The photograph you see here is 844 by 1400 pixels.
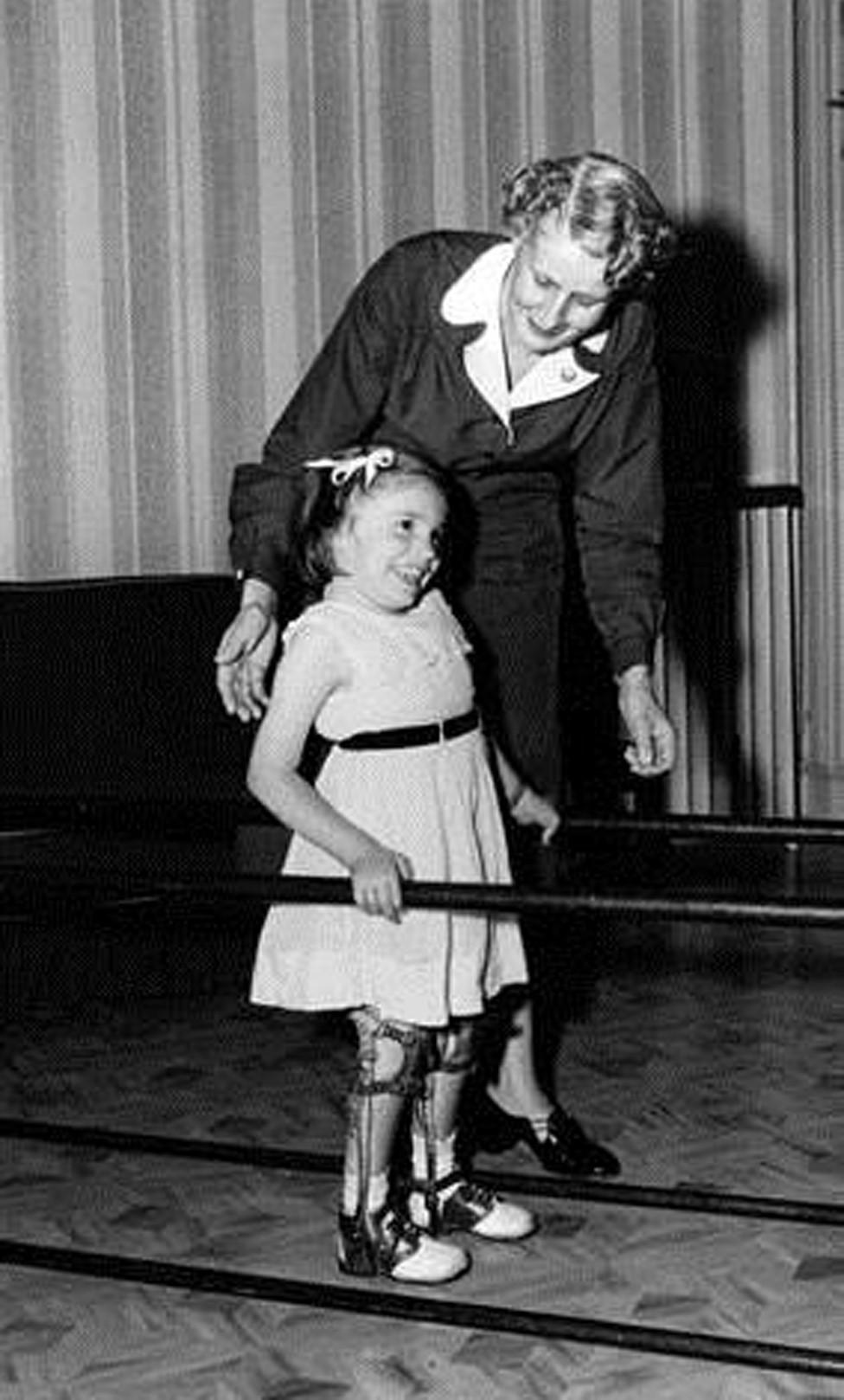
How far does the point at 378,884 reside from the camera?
7.63ft

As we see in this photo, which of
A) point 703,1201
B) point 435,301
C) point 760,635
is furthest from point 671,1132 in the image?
point 760,635

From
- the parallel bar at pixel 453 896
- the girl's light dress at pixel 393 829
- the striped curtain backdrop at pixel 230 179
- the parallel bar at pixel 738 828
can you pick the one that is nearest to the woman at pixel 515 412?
the girl's light dress at pixel 393 829

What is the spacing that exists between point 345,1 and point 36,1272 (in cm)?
336

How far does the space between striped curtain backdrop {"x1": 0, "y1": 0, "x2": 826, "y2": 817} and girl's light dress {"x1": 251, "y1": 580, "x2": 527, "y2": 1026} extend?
2.27 metres

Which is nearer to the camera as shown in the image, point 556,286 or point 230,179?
point 556,286

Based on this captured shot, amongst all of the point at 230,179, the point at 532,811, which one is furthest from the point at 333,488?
the point at 230,179

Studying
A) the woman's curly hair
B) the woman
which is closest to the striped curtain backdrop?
the woman

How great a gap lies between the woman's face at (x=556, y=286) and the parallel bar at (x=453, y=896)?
30.6 inches

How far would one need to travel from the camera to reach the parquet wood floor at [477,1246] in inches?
98.7

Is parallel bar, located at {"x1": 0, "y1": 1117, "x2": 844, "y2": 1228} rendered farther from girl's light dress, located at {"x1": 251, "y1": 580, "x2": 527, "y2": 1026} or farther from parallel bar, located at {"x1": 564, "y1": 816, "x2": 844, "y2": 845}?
parallel bar, located at {"x1": 564, "y1": 816, "x2": 844, "y2": 845}

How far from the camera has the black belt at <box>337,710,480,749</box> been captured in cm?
271

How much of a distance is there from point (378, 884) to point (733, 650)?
374 centimetres

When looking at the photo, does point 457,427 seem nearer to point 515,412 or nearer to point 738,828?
point 515,412

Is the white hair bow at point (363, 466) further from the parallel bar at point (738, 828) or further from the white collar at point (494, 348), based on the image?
the parallel bar at point (738, 828)
